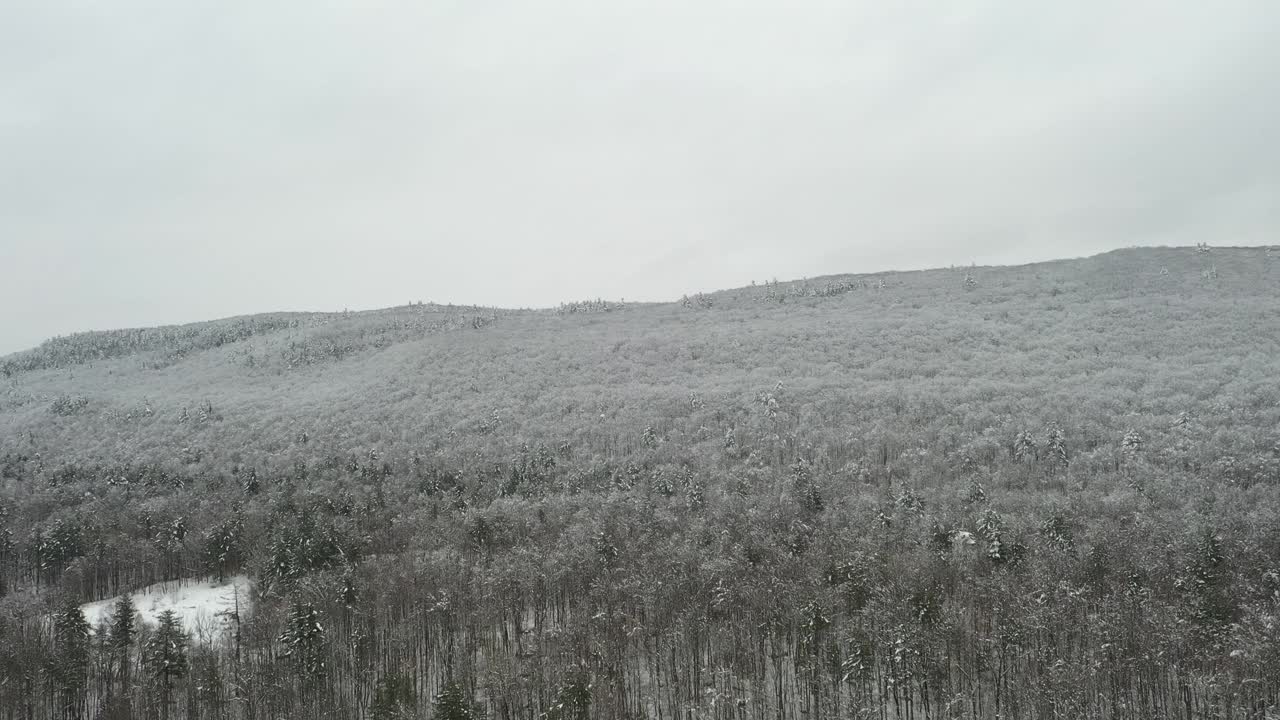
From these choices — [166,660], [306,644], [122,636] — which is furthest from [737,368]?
[122,636]

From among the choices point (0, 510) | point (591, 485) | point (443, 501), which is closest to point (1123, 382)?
point (591, 485)

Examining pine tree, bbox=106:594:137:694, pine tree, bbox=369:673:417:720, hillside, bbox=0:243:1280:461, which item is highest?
hillside, bbox=0:243:1280:461

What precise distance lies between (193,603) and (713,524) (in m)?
54.6

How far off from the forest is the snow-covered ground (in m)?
1.66

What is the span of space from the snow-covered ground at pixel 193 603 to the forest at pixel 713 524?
1.66 metres

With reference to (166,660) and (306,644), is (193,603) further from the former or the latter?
(306,644)

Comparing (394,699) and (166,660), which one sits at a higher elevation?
(166,660)

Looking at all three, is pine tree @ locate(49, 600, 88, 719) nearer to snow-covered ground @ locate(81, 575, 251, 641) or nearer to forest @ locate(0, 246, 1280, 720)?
forest @ locate(0, 246, 1280, 720)

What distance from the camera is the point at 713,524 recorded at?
5969cm

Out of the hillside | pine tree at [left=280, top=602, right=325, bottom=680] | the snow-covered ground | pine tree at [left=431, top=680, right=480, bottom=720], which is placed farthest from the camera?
the hillside

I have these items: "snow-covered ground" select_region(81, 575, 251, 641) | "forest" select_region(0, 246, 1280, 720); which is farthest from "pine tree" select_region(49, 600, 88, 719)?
"snow-covered ground" select_region(81, 575, 251, 641)

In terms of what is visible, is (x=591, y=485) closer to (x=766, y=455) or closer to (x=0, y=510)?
(x=766, y=455)

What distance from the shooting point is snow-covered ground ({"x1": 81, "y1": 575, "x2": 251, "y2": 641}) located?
60.5 meters

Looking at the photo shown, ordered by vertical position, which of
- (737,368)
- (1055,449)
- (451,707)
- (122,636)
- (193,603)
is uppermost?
(737,368)
